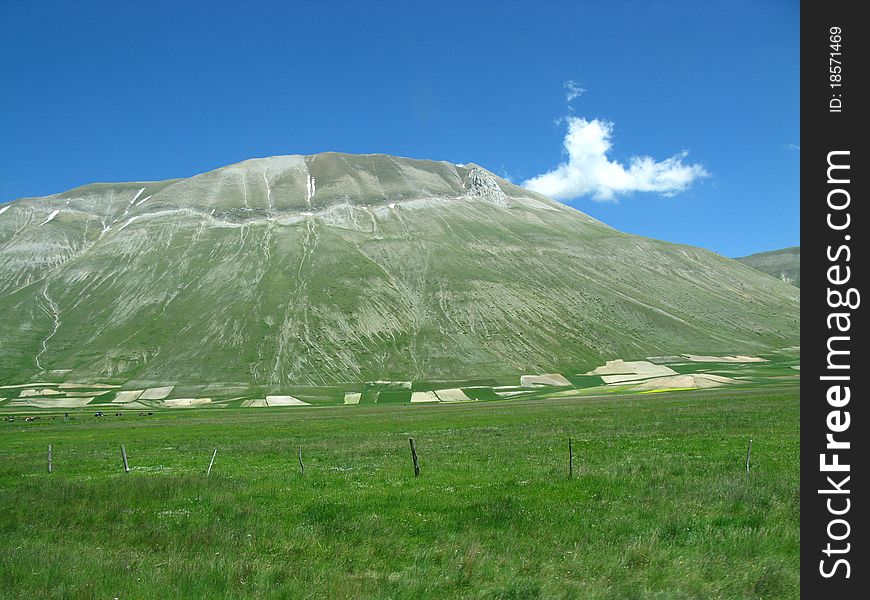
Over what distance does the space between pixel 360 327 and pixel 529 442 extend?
163 m

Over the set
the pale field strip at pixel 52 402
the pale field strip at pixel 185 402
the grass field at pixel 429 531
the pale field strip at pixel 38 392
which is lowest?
the pale field strip at pixel 52 402

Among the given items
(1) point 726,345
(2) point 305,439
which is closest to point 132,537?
(2) point 305,439

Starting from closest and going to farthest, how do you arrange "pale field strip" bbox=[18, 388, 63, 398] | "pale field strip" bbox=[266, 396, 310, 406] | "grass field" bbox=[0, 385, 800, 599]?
"grass field" bbox=[0, 385, 800, 599]
"pale field strip" bbox=[266, 396, 310, 406]
"pale field strip" bbox=[18, 388, 63, 398]

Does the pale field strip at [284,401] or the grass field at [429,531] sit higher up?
the grass field at [429,531]

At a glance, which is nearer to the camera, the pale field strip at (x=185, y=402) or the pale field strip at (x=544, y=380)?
the pale field strip at (x=185, y=402)

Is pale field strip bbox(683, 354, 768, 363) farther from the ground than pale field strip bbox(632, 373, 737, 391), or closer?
farther from the ground

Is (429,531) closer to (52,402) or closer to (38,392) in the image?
(52,402)

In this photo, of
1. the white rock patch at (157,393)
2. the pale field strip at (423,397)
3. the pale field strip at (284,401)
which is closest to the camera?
the pale field strip at (423,397)

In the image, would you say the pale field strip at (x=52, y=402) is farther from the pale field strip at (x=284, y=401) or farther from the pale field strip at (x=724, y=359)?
the pale field strip at (x=724, y=359)

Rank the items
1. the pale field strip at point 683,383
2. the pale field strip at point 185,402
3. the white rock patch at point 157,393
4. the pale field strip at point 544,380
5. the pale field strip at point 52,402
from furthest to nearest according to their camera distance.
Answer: the pale field strip at point 544,380
the white rock patch at point 157,393
the pale field strip at point 185,402
the pale field strip at point 52,402
the pale field strip at point 683,383

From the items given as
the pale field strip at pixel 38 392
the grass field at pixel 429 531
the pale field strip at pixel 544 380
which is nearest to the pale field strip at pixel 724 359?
the pale field strip at pixel 544 380

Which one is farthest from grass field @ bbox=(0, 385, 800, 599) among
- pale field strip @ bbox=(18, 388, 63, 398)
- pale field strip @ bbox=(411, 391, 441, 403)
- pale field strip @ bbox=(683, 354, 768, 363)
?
pale field strip @ bbox=(683, 354, 768, 363)

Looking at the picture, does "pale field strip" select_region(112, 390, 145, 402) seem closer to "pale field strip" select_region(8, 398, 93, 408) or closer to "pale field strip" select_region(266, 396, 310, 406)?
"pale field strip" select_region(8, 398, 93, 408)
